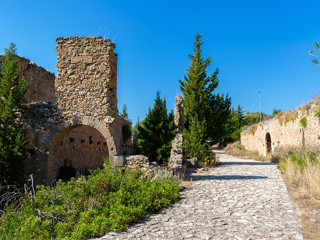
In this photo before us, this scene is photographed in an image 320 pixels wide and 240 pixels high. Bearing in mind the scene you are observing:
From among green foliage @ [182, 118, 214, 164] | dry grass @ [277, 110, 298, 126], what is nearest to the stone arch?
green foliage @ [182, 118, 214, 164]

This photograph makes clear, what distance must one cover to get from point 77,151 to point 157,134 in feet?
17.6

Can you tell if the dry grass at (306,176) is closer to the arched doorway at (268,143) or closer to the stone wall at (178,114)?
the stone wall at (178,114)

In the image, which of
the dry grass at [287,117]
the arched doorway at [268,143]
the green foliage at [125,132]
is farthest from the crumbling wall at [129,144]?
the arched doorway at [268,143]

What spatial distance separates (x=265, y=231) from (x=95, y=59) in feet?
26.9

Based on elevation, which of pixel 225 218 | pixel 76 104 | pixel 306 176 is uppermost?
pixel 76 104

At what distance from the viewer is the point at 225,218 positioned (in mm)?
4887

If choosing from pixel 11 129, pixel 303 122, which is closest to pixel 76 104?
pixel 11 129

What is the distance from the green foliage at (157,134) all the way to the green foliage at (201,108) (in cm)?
129

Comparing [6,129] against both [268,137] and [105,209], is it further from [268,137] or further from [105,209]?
[268,137]

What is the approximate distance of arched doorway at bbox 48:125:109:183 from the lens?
12.0 m

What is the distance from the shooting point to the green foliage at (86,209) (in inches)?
175

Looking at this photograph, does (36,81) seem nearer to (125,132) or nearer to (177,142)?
(125,132)

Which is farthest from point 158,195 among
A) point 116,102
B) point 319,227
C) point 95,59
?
point 95,59

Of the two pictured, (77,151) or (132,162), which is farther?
(77,151)
